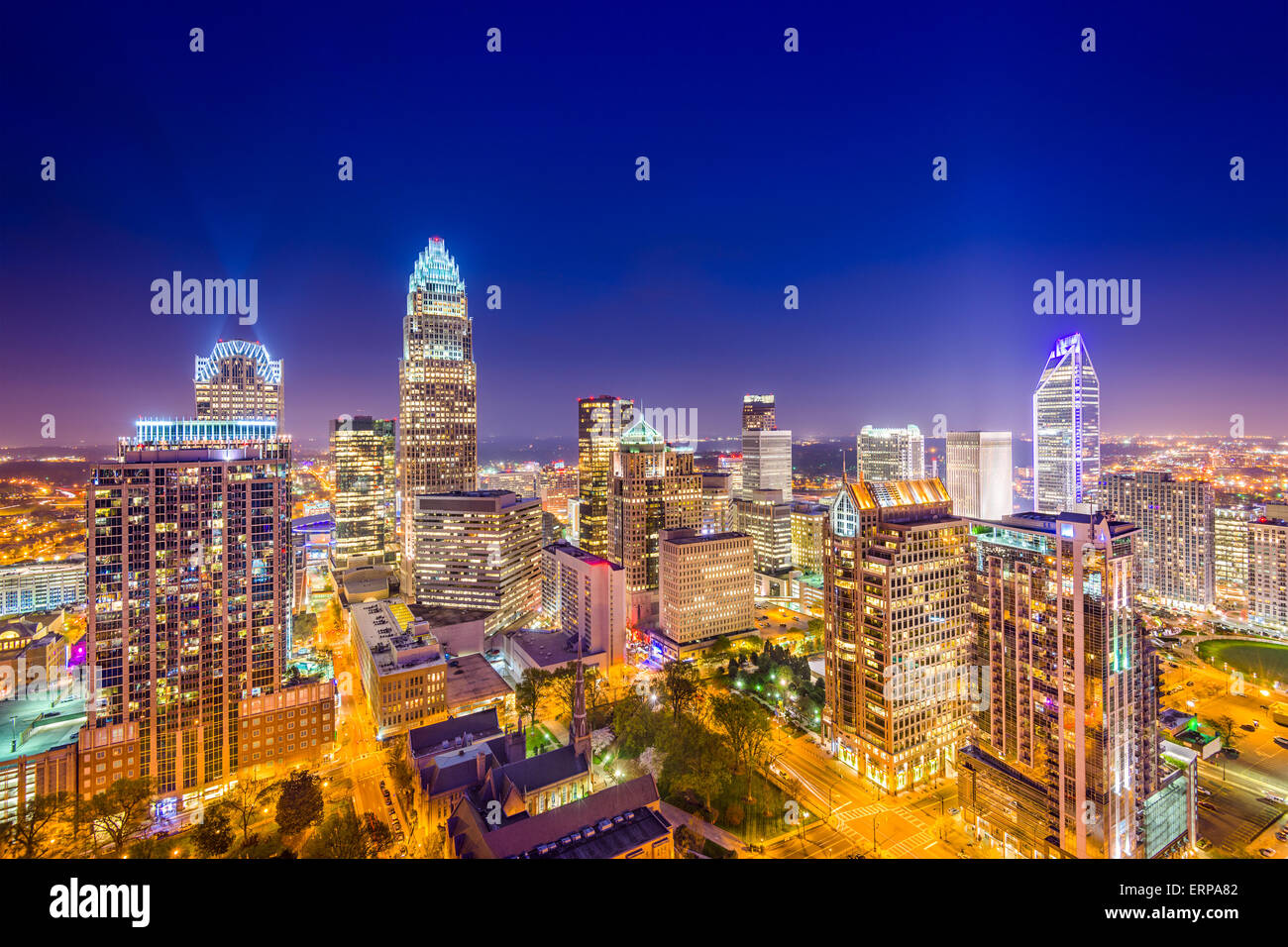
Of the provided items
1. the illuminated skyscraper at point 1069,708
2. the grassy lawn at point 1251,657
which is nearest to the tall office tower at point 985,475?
the grassy lawn at point 1251,657

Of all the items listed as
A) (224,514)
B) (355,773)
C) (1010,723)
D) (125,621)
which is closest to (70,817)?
(125,621)

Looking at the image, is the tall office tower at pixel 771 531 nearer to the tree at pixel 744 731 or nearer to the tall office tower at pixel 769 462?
the tall office tower at pixel 769 462

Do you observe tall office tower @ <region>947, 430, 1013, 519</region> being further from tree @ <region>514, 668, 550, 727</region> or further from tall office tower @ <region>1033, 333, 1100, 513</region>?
A: tree @ <region>514, 668, 550, 727</region>

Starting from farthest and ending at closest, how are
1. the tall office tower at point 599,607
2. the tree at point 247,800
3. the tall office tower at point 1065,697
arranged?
the tall office tower at point 599,607, the tree at point 247,800, the tall office tower at point 1065,697

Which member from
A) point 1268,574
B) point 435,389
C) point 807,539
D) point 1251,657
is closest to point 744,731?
point 807,539

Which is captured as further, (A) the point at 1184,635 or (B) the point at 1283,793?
(A) the point at 1184,635

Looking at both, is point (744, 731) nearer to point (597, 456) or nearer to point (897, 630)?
point (897, 630)
